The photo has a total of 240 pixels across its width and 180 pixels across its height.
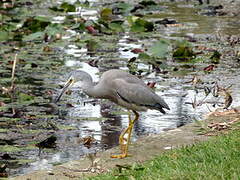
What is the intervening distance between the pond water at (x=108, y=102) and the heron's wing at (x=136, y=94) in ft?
2.39

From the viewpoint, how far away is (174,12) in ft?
51.2

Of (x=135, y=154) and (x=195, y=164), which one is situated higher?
(x=195, y=164)

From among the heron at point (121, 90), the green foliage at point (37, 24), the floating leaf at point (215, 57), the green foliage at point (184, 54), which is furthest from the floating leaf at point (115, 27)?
the heron at point (121, 90)

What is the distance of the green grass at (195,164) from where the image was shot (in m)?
5.04

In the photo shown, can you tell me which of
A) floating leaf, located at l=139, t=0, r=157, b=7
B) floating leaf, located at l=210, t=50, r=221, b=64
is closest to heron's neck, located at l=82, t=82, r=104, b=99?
floating leaf, located at l=210, t=50, r=221, b=64

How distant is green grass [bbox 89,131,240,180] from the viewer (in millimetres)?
5039

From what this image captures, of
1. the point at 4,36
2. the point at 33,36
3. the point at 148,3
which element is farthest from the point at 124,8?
the point at 33,36

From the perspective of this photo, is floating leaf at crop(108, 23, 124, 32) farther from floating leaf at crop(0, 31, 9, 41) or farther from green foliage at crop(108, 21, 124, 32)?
floating leaf at crop(0, 31, 9, 41)

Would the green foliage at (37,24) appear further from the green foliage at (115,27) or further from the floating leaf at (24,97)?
the floating leaf at (24,97)

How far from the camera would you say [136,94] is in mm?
6766

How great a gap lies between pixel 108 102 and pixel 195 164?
147 inches

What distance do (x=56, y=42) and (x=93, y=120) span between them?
454cm

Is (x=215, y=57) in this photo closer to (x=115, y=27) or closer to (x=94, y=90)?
(x=115, y=27)

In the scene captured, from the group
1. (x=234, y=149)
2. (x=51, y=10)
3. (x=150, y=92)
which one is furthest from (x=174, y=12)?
(x=234, y=149)
